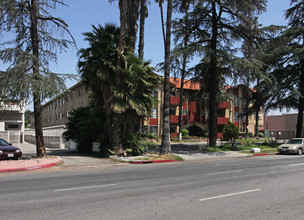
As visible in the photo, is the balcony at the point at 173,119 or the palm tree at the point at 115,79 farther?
the balcony at the point at 173,119

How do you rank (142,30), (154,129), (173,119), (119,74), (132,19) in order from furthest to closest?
(173,119) < (154,129) < (142,30) < (132,19) < (119,74)

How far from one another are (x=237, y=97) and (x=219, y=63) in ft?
101

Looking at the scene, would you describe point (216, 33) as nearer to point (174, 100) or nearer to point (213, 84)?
point (213, 84)

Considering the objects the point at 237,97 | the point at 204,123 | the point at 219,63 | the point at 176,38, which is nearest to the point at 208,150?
the point at 219,63

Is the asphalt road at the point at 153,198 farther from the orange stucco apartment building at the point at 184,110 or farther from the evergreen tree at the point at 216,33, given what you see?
the orange stucco apartment building at the point at 184,110

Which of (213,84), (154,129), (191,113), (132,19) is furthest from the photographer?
(191,113)

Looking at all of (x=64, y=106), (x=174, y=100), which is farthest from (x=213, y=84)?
(x=64, y=106)

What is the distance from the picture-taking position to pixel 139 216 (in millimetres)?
5387

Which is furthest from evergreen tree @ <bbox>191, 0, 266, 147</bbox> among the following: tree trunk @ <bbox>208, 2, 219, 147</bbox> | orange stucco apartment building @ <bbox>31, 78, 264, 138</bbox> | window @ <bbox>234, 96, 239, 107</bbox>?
window @ <bbox>234, 96, 239, 107</bbox>

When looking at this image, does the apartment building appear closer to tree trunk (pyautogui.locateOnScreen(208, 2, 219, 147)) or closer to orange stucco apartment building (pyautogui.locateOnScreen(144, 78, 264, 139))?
orange stucco apartment building (pyautogui.locateOnScreen(144, 78, 264, 139))

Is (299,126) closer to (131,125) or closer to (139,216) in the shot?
(131,125)

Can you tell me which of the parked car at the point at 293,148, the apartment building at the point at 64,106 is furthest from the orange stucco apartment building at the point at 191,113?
the parked car at the point at 293,148

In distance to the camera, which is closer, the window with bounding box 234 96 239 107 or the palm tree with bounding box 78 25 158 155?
the palm tree with bounding box 78 25 158 155

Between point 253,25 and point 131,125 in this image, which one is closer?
point 131,125
